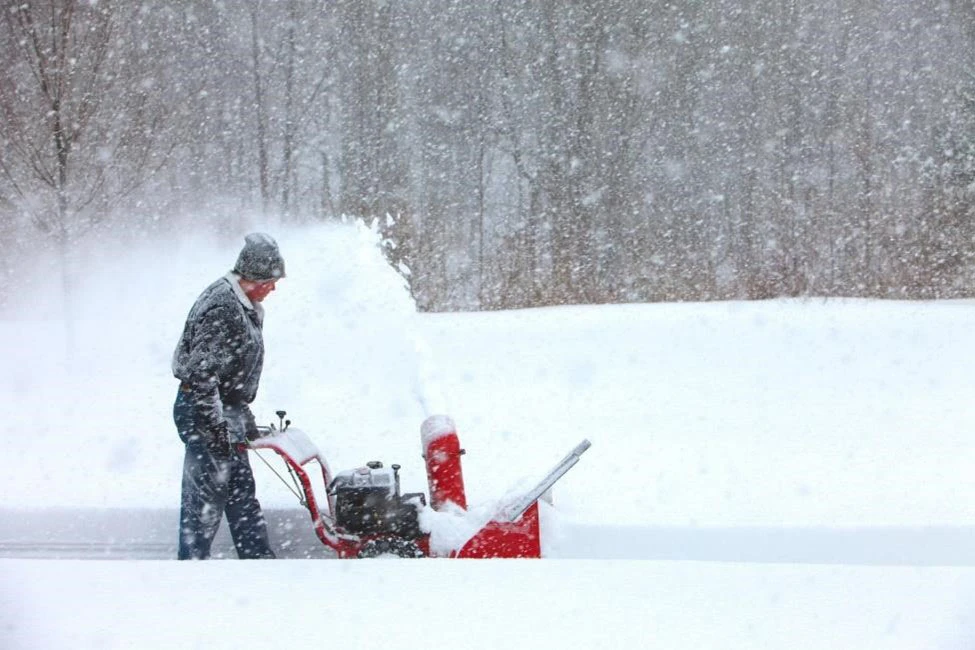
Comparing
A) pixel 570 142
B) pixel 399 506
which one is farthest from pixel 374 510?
pixel 570 142

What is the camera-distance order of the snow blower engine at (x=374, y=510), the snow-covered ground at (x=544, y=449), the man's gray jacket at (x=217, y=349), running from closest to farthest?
the snow-covered ground at (x=544, y=449), the man's gray jacket at (x=217, y=349), the snow blower engine at (x=374, y=510)

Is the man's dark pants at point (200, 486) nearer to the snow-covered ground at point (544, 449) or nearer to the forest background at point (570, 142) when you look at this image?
the snow-covered ground at point (544, 449)

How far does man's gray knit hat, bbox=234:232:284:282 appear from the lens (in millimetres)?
3371

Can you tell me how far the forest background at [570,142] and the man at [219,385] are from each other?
10278 mm

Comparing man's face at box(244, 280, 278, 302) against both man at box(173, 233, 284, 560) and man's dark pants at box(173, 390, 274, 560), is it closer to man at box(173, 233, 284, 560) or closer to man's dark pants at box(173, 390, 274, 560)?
man at box(173, 233, 284, 560)

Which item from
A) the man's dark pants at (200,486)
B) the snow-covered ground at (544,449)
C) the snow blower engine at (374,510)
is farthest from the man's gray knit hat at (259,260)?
the snow-covered ground at (544,449)

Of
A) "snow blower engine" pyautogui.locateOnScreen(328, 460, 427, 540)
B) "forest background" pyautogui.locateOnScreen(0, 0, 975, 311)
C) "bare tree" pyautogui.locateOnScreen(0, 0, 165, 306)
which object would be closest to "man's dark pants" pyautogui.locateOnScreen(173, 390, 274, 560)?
"snow blower engine" pyautogui.locateOnScreen(328, 460, 427, 540)

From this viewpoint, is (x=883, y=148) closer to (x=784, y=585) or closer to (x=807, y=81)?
(x=807, y=81)

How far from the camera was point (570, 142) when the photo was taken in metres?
15.8

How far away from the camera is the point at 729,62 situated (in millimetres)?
15781

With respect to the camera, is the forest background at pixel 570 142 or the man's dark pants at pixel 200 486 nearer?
the man's dark pants at pixel 200 486

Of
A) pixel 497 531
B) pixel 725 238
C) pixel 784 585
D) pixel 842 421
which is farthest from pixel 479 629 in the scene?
pixel 725 238

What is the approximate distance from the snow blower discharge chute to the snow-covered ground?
1.56 ft

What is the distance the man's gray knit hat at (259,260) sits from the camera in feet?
11.1
